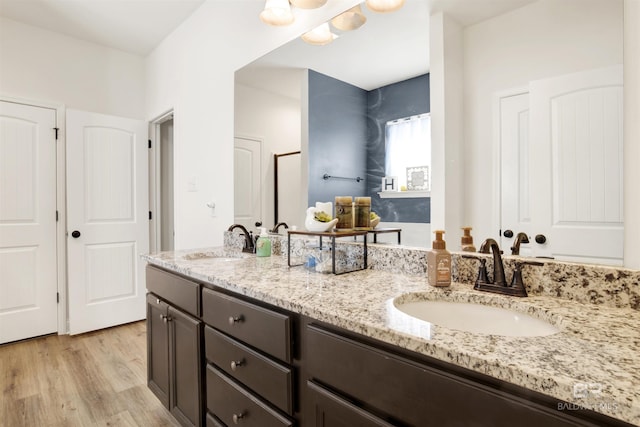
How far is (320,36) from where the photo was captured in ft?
5.91

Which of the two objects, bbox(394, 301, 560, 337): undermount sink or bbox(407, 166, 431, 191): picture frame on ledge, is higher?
bbox(407, 166, 431, 191): picture frame on ledge

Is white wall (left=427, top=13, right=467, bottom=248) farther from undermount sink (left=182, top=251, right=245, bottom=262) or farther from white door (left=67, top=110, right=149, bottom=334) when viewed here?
white door (left=67, top=110, right=149, bottom=334)

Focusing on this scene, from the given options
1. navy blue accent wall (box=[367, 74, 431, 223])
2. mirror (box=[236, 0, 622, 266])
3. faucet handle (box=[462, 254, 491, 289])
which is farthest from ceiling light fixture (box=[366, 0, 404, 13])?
faucet handle (box=[462, 254, 491, 289])

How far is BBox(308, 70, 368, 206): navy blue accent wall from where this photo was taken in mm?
1573

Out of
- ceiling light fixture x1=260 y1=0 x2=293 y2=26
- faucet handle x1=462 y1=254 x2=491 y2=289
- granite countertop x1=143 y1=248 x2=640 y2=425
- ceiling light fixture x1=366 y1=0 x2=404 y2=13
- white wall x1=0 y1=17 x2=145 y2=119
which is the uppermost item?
white wall x1=0 y1=17 x2=145 y2=119

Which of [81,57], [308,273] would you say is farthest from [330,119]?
[81,57]

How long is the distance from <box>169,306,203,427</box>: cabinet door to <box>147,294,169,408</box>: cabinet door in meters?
0.07

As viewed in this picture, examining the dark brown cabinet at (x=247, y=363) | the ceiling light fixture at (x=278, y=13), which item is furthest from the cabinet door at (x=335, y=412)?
the ceiling light fixture at (x=278, y=13)

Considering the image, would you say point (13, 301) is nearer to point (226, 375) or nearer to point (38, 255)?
point (38, 255)

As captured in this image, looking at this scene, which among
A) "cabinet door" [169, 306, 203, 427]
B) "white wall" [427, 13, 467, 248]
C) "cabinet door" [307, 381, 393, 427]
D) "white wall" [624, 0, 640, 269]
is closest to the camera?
"cabinet door" [307, 381, 393, 427]

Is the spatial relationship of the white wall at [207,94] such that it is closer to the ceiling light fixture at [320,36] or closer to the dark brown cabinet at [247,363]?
the ceiling light fixture at [320,36]

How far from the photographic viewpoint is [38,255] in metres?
3.06

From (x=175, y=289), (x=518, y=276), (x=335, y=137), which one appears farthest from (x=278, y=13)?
(x=518, y=276)

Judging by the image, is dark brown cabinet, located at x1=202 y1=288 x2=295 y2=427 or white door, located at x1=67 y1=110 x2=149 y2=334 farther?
white door, located at x1=67 y1=110 x2=149 y2=334
